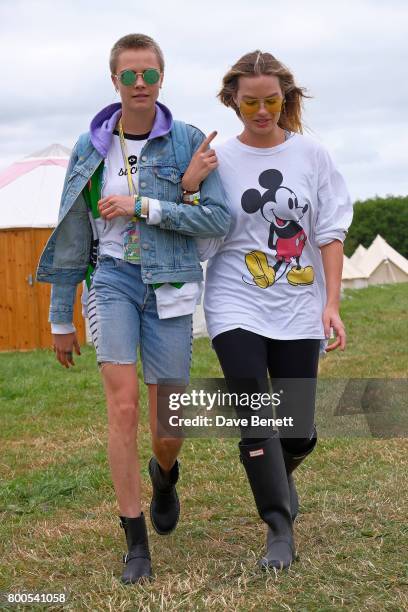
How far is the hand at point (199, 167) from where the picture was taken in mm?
3801

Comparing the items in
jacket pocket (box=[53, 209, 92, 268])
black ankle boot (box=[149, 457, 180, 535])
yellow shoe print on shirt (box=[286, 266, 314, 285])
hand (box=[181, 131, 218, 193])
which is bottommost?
black ankle boot (box=[149, 457, 180, 535])

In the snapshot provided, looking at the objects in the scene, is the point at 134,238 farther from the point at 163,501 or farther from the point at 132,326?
the point at 163,501

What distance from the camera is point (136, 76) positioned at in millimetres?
3771

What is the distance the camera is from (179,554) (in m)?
4.07

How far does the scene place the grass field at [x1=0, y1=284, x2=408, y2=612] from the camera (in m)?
3.42

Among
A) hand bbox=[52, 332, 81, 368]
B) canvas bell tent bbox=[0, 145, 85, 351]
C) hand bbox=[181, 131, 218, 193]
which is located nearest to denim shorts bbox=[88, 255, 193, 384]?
hand bbox=[52, 332, 81, 368]

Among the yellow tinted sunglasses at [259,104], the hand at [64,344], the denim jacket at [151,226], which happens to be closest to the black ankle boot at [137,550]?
the hand at [64,344]

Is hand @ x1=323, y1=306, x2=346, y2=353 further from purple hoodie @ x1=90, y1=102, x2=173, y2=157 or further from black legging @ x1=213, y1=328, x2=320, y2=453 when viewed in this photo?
purple hoodie @ x1=90, y1=102, x2=173, y2=157

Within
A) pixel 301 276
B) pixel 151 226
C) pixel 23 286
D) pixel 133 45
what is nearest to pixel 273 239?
pixel 301 276

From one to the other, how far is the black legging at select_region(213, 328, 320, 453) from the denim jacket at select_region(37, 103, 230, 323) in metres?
0.31

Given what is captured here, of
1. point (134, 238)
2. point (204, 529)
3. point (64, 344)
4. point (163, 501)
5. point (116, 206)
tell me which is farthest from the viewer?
point (204, 529)

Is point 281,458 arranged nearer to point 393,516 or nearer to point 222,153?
point 393,516

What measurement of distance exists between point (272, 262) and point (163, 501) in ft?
3.82

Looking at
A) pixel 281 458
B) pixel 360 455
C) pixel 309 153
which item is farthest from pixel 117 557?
pixel 360 455
